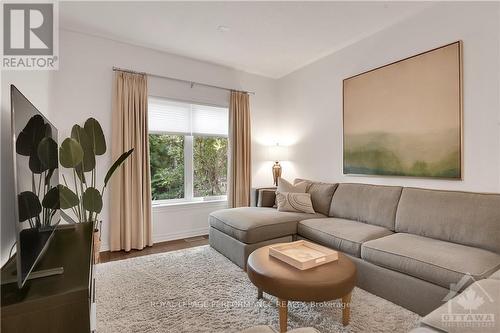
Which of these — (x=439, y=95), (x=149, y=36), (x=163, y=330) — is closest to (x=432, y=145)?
(x=439, y=95)

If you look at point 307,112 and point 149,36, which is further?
point 307,112

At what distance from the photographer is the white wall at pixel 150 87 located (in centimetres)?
302

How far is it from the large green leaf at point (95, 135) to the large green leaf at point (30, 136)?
1651 mm

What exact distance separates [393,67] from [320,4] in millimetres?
1128

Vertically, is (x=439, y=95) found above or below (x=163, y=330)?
above

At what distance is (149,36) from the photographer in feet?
10.4

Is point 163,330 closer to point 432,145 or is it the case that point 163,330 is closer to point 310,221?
point 310,221

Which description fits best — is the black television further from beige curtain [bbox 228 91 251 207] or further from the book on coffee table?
beige curtain [bbox 228 91 251 207]

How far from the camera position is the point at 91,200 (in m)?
2.60

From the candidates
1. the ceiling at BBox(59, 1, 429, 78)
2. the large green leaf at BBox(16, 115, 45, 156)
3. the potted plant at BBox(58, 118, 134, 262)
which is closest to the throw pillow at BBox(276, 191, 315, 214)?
the potted plant at BBox(58, 118, 134, 262)

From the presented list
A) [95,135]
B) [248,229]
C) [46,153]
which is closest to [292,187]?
[248,229]

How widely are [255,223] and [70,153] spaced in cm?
203

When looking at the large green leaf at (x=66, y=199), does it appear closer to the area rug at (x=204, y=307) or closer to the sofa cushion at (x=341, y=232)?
the area rug at (x=204, y=307)

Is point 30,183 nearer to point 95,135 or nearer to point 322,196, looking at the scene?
point 95,135
